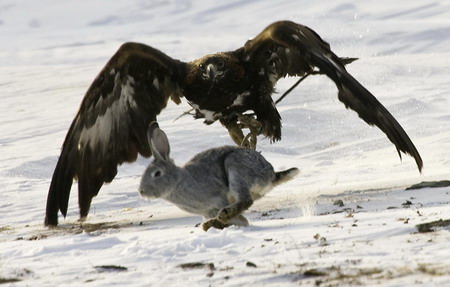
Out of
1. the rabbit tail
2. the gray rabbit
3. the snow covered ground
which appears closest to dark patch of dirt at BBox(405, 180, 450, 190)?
the snow covered ground

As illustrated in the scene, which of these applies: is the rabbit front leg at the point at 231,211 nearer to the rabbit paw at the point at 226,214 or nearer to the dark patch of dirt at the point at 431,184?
the rabbit paw at the point at 226,214

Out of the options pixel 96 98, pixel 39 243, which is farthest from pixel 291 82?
pixel 39 243

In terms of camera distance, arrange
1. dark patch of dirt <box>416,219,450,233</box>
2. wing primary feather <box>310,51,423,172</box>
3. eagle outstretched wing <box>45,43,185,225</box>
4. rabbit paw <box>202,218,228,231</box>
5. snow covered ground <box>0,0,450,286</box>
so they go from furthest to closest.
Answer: eagle outstretched wing <box>45,43,185,225</box> → wing primary feather <box>310,51,423,172</box> → rabbit paw <box>202,218,228,231</box> → dark patch of dirt <box>416,219,450,233</box> → snow covered ground <box>0,0,450,286</box>

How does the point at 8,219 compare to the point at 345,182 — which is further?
the point at 345,182

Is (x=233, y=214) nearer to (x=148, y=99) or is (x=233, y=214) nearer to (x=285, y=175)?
(x=285, y=175)

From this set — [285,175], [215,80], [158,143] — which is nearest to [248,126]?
[215,80]

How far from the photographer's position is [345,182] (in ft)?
34.4

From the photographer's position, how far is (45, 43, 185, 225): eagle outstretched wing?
9.19m

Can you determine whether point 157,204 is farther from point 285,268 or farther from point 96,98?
→ point 285,268

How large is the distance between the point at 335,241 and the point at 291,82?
11813mm

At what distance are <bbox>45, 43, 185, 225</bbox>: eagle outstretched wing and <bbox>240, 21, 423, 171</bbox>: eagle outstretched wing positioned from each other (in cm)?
103

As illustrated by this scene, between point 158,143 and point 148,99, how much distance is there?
242 cm

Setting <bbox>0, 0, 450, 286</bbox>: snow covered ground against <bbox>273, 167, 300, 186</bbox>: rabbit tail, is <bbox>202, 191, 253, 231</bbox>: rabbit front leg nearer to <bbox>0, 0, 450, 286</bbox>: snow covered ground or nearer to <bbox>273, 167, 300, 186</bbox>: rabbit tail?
<bbox>0, 0, 450, 286</bbox>: snow covered ground

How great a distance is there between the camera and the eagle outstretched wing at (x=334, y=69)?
8.03 m
